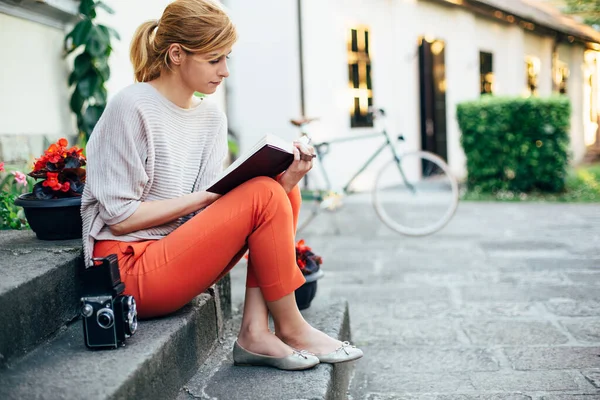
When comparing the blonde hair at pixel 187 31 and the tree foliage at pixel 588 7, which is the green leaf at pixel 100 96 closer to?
the blonde hair at pixel 187 31

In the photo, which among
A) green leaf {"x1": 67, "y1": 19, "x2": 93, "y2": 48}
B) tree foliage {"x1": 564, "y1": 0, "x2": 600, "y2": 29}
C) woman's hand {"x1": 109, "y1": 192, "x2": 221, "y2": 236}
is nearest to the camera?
woman's hand {"x1": 109, "y1": 192, "x2": 221, "y2": 236}

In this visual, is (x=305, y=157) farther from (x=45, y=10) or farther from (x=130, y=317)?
(x=45, y=10)

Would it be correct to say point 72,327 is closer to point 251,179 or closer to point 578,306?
point 251,179

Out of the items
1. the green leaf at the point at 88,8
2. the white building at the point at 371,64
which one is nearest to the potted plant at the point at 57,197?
the green leaf at the point at 88,8

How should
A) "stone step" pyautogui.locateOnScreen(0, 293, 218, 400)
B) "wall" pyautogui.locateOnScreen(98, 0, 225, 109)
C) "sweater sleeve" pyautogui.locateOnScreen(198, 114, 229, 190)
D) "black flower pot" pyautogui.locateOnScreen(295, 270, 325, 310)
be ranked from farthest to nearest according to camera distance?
1. "wall" pyautogui.locateOnScreen(98, 0, 225, 109)
2. "black flower pot" pyautogui.locateOnScreen(295, 270, 325, 310)
3. "sweater sleeve" pyautogui.locateOnScreen(198, 114, 229, 190)
4. "stone step" pyautogui.locateOnScreen(0, 293, 218, 400)

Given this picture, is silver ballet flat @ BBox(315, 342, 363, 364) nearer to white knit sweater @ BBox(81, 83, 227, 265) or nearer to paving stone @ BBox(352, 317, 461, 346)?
white knit sweater @ BBox(81, 83, 227, 265)

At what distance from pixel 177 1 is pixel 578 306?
2.71 metres

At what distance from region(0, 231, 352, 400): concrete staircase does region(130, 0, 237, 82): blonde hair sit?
74 cm

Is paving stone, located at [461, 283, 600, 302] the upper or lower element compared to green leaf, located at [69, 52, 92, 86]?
lower

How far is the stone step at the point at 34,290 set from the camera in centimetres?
193

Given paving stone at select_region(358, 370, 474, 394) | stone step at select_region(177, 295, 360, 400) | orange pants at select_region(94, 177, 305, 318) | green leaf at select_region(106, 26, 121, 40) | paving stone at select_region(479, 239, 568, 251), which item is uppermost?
green leaf at select_region(106, 26, 121, 40)

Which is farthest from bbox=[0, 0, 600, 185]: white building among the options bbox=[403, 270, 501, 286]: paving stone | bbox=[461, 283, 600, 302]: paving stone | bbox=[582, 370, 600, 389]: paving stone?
bbox=[582, 370, 600, 389]: paving stone

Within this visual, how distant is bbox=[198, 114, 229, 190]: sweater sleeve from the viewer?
102 inches

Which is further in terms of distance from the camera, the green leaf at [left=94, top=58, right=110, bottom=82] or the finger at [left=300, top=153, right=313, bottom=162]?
the green leaf at [left=94, top=58, right=110, bottom=82]
